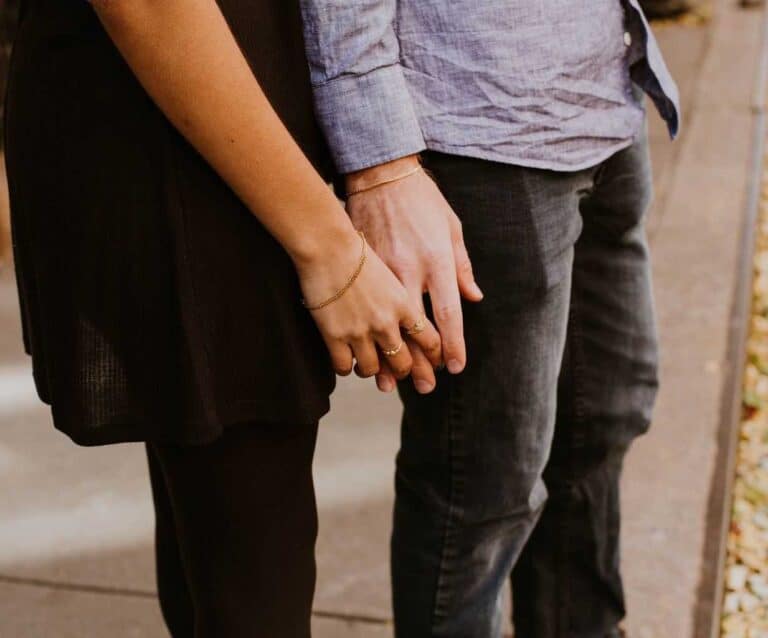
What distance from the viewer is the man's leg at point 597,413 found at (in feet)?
5.24

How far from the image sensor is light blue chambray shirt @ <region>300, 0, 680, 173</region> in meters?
1.17

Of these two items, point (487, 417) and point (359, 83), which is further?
point (487, 417)

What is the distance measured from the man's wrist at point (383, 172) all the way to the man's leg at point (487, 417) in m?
0.07

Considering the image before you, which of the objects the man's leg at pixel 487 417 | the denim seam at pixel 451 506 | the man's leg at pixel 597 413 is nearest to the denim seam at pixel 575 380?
the man's leg at pixel 597 413

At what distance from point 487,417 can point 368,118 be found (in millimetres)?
447

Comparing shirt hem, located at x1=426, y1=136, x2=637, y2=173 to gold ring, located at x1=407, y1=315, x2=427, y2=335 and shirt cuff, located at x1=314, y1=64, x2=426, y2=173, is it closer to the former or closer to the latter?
shirt cuff, located at x1=314, y1=64, x2=426, y2=173

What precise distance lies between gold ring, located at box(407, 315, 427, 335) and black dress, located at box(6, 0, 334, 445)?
0.10 metres

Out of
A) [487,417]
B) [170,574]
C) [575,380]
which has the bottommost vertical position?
[170,574]

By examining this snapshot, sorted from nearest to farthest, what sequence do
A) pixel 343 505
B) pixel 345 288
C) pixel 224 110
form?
pixel 224 110 → pixel 345 288 → pixel 343 505

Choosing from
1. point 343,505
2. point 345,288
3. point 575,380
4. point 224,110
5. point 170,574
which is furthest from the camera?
point 343,505

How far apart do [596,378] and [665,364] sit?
1583 mm

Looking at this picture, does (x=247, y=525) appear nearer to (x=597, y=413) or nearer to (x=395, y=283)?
(x=395, y=283)

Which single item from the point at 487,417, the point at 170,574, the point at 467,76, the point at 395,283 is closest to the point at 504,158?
the point at 467,76

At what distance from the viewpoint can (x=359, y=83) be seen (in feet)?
3.86
